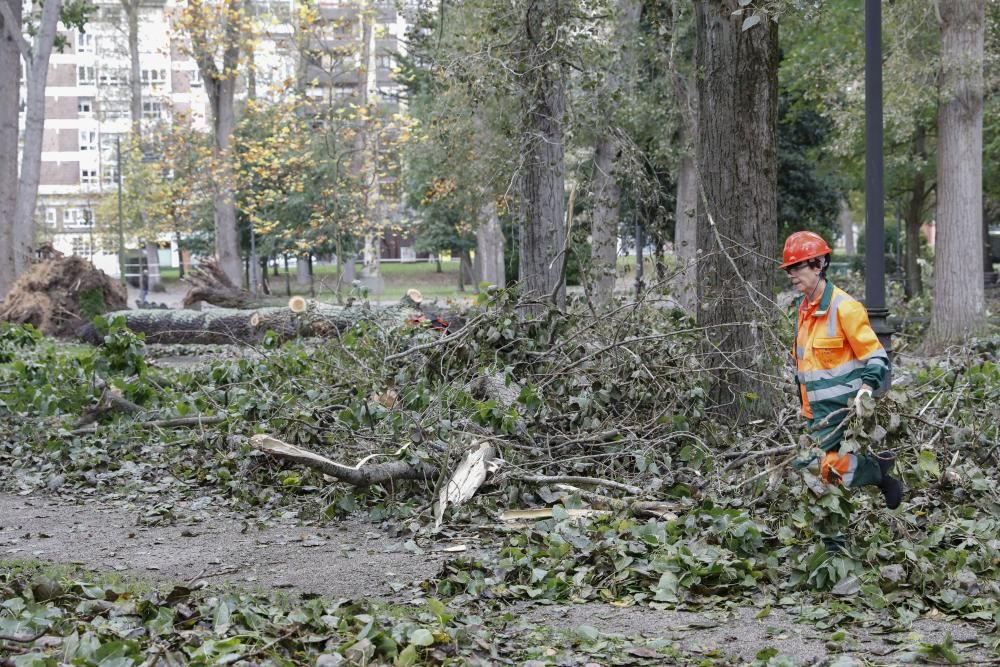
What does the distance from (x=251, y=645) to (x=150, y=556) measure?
242 cm

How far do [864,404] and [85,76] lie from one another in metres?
71.5

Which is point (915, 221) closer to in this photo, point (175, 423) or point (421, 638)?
point (175, 423)

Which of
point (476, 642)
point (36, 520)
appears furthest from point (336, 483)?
point (476, 642)

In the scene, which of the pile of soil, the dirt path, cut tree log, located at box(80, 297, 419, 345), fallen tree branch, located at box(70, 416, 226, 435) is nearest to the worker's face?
the dirt path

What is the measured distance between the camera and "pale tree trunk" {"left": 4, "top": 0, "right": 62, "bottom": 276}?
23594 millimetres

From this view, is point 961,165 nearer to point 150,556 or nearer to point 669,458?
point 669,458

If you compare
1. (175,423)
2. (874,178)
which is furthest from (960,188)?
(175,423)

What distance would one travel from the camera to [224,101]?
36.0 m

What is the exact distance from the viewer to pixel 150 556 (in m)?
6.73

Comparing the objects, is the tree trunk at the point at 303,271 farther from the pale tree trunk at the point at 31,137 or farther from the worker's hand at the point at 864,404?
the worker's hand at the point at 864,404

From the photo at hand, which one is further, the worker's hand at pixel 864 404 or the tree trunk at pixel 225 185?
the tree trunk at pixel 225 185

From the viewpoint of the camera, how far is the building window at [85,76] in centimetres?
6736

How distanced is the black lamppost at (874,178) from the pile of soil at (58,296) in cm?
1648

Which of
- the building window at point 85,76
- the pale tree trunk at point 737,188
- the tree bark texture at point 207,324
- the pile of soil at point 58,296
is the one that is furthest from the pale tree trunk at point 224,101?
the building window at point 85,76
